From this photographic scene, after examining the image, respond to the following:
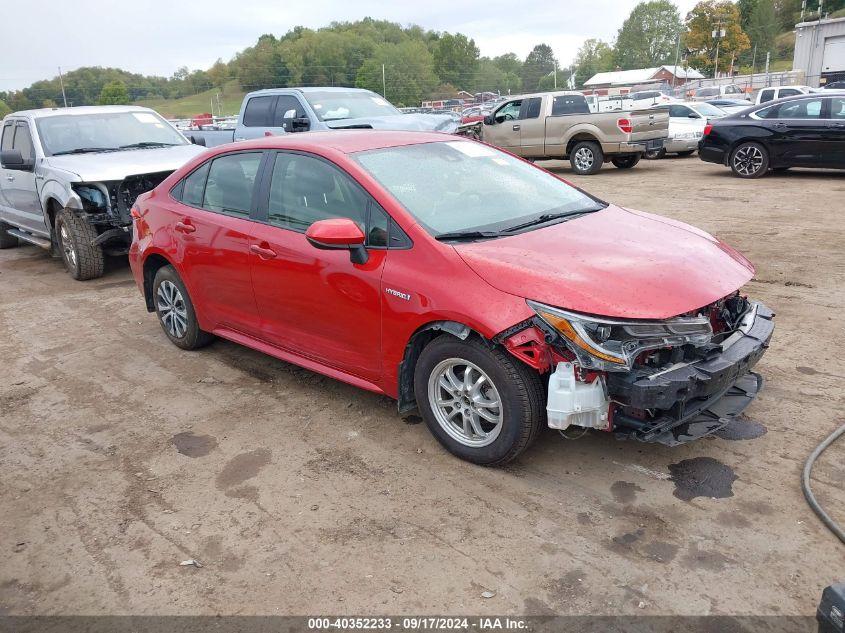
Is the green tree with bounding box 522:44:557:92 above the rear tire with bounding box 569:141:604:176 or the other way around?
above

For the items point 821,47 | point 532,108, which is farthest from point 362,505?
point 821,47

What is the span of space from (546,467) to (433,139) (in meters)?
2.32

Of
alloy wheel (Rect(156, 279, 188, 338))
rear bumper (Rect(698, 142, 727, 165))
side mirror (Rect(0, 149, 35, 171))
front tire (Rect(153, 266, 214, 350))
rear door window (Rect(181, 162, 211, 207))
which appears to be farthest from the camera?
rear bumper (Rect(698, 142, 727, 165))

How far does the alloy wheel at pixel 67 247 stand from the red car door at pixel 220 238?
360cm

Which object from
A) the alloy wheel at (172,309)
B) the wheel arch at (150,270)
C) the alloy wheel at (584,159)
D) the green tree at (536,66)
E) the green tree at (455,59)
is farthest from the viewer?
the green tree at (536,66)

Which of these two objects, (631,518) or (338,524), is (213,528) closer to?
(338,524)

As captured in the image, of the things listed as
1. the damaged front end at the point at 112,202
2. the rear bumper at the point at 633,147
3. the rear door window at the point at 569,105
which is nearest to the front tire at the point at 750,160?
the rear bumper at the point at 633,147

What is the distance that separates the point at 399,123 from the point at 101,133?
14.3 ft

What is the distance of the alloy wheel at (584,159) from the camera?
1598 centimetres

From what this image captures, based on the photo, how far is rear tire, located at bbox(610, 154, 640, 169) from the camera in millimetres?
16406

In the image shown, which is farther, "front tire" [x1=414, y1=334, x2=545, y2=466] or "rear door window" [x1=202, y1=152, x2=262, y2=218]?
"rear door window" [x1=202, y1=152, x2=262, y2=218]

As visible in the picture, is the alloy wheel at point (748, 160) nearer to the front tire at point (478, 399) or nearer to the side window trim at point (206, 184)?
the side window trim at point (206, 184)

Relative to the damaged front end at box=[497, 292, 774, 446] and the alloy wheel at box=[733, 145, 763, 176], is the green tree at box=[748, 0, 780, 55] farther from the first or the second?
the damaged front end at box=[497, 292, 774, 446]

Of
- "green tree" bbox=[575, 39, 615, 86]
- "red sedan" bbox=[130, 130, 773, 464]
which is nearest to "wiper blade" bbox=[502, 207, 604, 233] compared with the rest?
"red sedan" bbox=[130, 130, 773, 464]
